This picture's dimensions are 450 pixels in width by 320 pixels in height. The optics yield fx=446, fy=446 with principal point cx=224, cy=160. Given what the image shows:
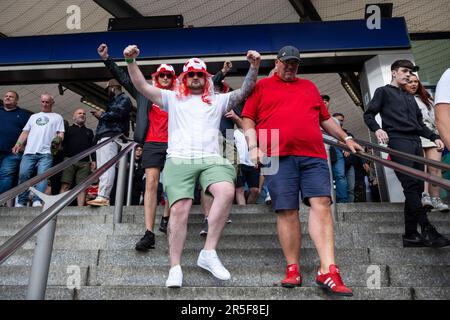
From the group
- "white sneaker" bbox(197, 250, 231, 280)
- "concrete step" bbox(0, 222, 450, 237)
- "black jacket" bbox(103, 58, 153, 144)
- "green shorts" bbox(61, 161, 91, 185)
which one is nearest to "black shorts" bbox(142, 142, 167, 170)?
"black jacket" bbox(103, 58, 153, 144)

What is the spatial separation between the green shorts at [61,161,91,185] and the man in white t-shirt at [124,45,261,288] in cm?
305

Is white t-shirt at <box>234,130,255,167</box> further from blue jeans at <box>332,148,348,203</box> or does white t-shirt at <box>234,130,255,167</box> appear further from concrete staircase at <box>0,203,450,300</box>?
blue jeans at <box>332,148,348,203</box>

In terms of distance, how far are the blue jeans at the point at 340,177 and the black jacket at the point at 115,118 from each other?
265 cm

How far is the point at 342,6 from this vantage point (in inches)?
335

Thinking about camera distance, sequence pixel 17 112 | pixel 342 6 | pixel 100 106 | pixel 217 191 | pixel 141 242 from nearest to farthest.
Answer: pixel 217 191 → pixel 141 242 → pixel 17 112 → pixel 342 6 → pixel 100 106

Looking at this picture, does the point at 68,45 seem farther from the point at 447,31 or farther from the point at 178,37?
the point at 447,31

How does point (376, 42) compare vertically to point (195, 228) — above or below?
above

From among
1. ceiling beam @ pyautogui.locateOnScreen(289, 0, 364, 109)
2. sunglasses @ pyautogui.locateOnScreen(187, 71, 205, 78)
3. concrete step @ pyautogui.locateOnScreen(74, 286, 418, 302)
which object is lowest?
concrete step @ pyautogui.locateOnScreen(74, 286, 418, 302)

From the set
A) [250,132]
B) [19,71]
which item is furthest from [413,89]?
[19,71]

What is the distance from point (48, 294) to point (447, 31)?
8798 millimetres

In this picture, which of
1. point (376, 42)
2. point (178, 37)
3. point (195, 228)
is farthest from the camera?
point (178, 37)

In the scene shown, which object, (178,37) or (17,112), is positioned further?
(178,37)

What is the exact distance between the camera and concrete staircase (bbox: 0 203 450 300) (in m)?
2.49

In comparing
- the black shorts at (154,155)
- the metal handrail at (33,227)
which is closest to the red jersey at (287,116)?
the black shorts at (154,155)
